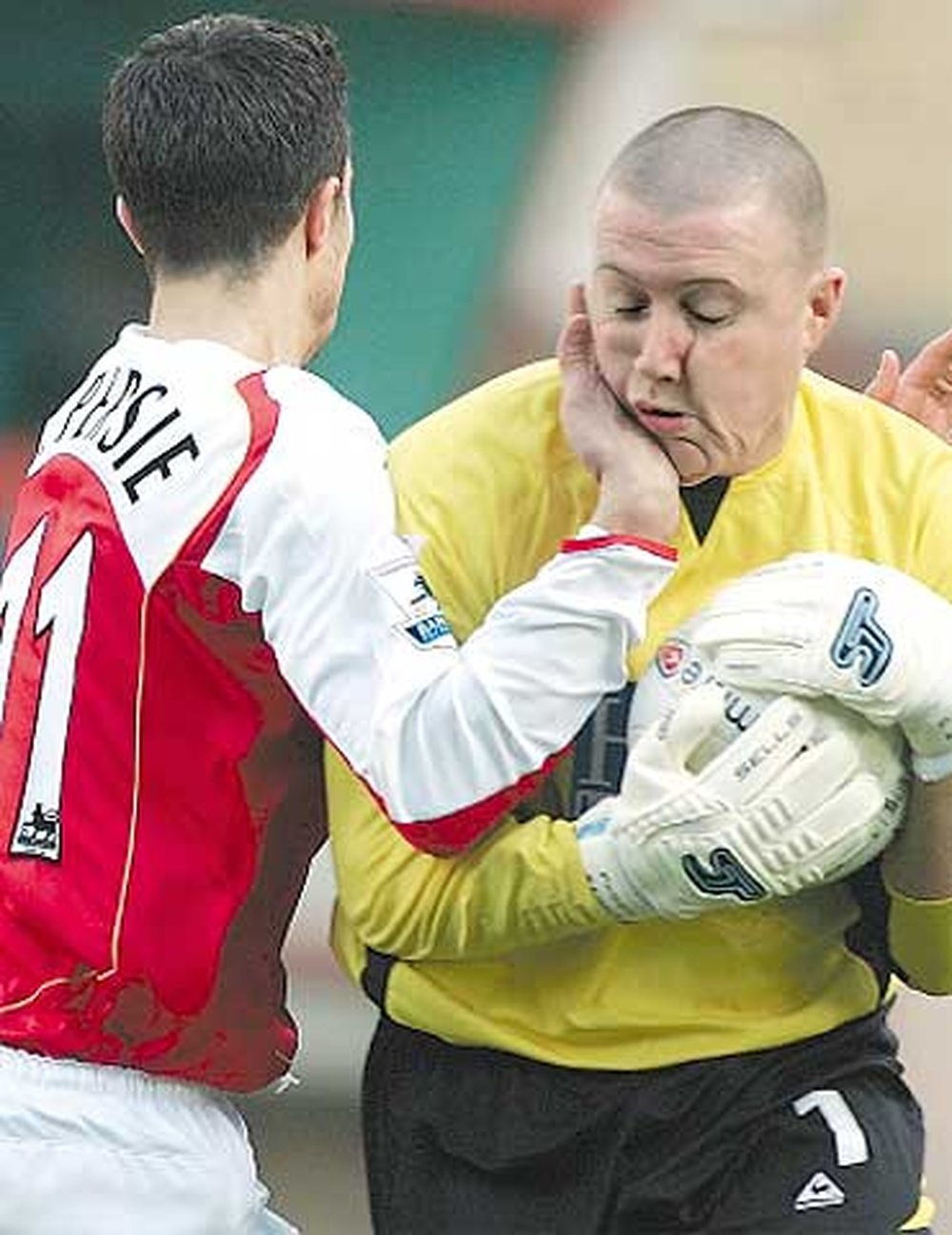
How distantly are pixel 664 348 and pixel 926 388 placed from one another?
61cm

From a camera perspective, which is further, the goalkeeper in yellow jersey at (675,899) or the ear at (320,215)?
the ear at (320,215)

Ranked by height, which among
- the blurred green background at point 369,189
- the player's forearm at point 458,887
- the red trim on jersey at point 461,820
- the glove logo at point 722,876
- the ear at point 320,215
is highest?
the ear at point 320,215

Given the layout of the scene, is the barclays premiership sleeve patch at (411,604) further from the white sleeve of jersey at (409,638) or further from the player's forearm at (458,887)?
the player's forearm at (458,887)

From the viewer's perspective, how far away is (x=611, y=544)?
276cm

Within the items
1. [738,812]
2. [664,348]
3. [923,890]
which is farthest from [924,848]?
[664,348]

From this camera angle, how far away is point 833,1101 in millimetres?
3055

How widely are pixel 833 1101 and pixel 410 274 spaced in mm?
2623

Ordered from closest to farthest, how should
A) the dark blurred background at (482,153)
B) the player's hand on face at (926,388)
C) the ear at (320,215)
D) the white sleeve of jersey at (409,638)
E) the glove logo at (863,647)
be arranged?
the white sleeve of jersey at (409,638) → the glove logo at (863,647) → the ear at (320,215) → the player's hand on face at (926,388) → the dark blurred background at (482,153)

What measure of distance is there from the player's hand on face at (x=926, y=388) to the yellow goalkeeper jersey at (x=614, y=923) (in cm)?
33

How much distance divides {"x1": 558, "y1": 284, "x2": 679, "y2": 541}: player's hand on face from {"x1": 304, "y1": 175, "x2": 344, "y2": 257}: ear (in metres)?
0.24

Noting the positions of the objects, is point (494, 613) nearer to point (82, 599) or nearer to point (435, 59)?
point (82, 599)

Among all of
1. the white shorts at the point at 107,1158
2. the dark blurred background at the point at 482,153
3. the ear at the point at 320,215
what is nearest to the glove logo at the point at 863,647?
the ear at the point at 320,215

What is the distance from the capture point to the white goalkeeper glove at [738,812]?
2.81m

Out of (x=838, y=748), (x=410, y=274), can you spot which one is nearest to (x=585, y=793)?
(x=838, y=748)
